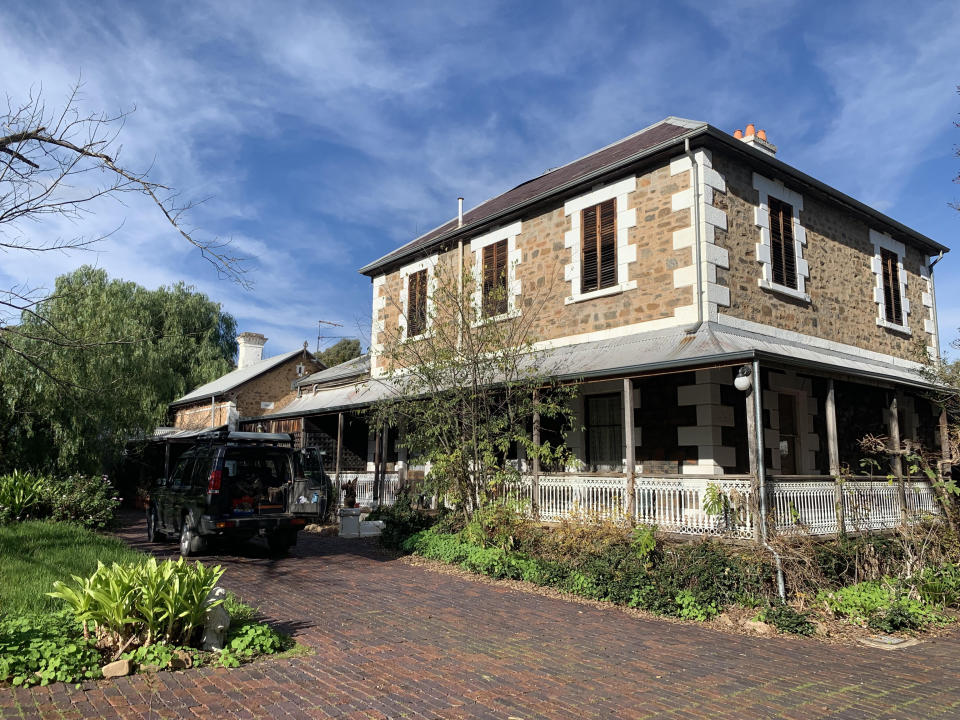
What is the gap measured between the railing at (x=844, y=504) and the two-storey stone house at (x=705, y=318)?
38 millimetres

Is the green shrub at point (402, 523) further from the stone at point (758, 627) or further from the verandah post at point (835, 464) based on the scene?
the verandah post at point (835, 464)

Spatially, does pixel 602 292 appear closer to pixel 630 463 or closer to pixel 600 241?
pixel 600 241

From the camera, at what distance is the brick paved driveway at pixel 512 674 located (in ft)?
15.9

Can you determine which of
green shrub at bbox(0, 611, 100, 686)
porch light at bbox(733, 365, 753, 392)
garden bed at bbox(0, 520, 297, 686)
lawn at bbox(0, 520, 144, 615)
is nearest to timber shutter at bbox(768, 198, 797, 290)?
porch light at bbox(733, 365, 753, 392)

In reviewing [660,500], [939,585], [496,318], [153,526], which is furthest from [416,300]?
[939,585]

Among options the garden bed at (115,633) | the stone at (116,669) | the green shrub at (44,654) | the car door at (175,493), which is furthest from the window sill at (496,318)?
the stone at (116,669)

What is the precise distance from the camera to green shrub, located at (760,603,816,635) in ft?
24.7

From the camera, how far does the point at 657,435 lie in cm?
1202

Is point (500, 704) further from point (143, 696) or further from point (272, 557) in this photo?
point (272, 557)

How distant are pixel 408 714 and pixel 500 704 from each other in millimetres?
678

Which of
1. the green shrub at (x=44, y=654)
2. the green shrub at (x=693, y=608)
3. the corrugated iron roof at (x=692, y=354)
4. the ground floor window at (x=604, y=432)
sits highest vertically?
the corrugated iron roof at (x=692, y=354)

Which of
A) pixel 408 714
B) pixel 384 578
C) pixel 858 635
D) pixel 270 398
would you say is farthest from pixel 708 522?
pixel 270 398

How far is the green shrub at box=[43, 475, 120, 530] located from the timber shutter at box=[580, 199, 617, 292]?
10.6 m

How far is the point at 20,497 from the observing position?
1320 cm
